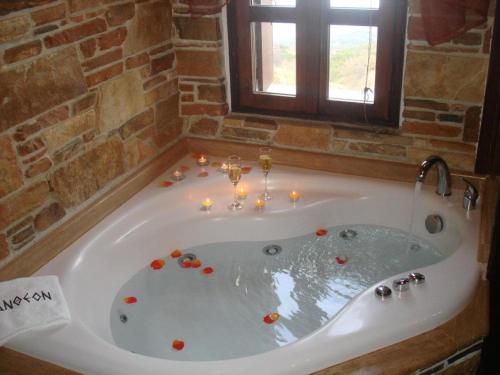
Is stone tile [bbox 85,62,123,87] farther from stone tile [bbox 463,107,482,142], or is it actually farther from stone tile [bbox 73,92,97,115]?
stone tile [bbox 463,107,482,142]

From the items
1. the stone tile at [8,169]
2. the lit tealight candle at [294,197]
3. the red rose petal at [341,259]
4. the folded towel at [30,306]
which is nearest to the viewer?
the folded towel at [30,306]

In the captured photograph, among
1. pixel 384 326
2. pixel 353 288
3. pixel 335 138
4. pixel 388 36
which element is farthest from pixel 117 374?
pixel 388 36

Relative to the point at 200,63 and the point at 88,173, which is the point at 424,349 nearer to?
the point at 88,173

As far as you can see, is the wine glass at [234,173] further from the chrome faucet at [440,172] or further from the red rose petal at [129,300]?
the chrome faucet at [440,172]

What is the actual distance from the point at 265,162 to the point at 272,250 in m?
0.42

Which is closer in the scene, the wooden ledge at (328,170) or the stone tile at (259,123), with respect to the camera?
the wooden ledge at (328,170)

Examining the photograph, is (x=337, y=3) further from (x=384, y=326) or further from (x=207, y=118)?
(x=384, y=326)

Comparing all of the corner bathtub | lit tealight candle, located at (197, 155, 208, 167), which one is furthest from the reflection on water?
lit tealight candle, located at (197, 155, 208, 167)

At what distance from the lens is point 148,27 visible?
9.12 feet

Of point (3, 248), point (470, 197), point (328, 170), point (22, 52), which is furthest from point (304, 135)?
point (3, 248)

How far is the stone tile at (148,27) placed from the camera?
2.67m

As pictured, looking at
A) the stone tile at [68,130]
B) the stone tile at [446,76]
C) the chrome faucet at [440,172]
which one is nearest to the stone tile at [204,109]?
the stone tile at [68,130]

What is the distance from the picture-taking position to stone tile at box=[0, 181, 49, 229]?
213cm

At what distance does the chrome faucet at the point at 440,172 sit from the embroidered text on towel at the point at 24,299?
1559 millimetres
